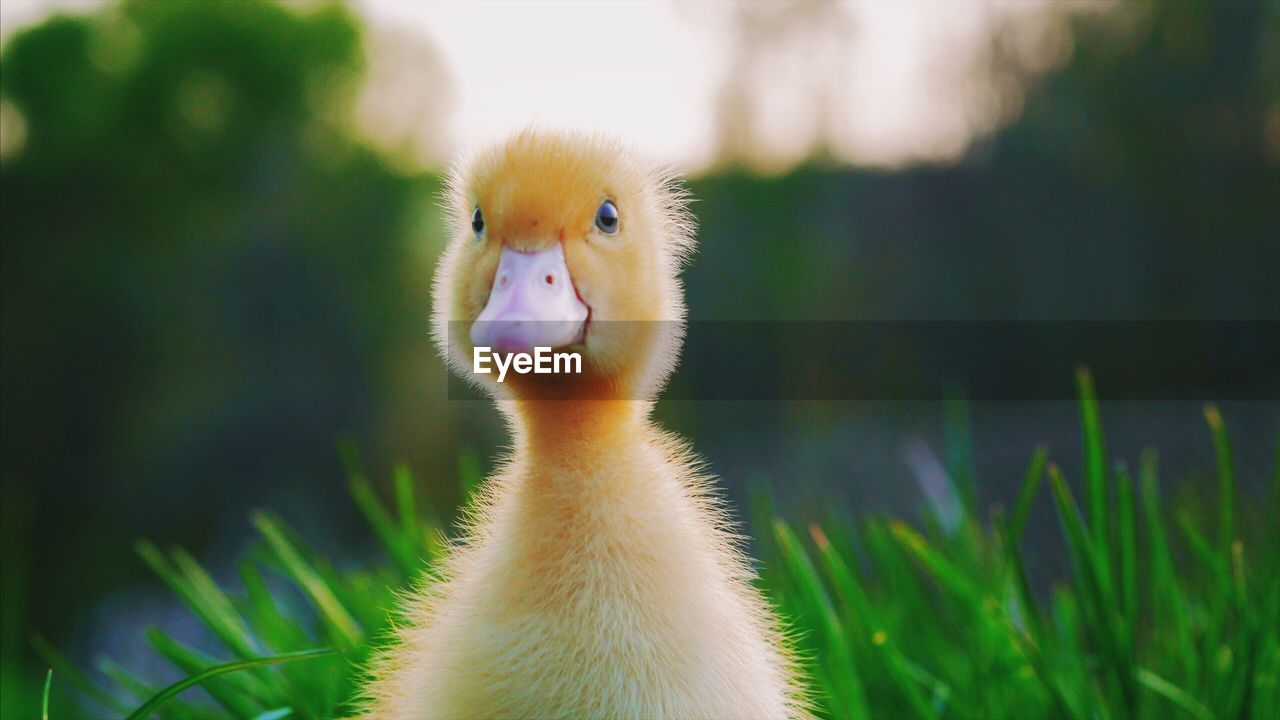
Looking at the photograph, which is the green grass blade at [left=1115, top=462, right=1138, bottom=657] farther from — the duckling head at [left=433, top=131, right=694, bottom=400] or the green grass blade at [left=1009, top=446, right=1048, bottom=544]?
the duckling head at [left=433, top=131, right=694, bottom=400]

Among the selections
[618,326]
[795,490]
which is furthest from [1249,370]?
[618,326]

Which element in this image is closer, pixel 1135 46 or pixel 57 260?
pixel 1135 46

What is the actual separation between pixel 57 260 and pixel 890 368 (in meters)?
A: 2.58

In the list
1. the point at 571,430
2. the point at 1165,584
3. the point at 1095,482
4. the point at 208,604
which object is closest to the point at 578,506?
the point at 571,430

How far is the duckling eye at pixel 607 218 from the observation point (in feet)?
1.38

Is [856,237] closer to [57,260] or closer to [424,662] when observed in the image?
[424,662]

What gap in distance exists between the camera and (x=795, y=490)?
1885 millimetres

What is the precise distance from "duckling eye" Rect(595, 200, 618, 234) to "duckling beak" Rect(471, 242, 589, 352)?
31 mm

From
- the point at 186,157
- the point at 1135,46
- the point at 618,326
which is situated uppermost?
the point at 1135,46

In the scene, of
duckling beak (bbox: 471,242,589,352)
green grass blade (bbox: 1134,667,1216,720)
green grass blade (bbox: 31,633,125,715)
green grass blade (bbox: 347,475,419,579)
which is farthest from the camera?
green grass blade (bbox: 347,475,419,579)

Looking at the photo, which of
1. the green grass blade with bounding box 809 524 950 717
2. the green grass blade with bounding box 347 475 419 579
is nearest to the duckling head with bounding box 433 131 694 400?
the green grass blade with bounding box 809 524 950 717

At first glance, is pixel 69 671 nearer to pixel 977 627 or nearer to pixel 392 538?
pixel 392 538

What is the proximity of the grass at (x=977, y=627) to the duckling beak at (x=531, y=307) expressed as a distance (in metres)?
0.18

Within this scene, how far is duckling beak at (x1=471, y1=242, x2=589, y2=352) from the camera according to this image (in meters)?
0.35
